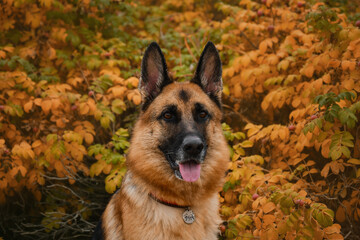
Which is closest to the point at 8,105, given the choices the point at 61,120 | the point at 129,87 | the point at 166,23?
the point at 61,120

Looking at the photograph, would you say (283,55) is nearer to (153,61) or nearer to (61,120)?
(153,61)

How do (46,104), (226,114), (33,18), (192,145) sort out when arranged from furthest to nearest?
(226,114), (33,18), (46,104), (192,145)

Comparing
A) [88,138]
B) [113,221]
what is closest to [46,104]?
[88,138]

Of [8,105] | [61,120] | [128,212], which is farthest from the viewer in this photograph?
[61,120]

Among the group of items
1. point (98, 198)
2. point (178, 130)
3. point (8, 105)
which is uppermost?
point (178, 130)

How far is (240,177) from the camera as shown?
3.44m

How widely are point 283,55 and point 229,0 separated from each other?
3340 mm

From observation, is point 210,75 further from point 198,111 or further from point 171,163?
point 171,163

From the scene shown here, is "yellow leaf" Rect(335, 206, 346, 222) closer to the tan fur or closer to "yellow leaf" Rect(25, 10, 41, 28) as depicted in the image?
the tan fur

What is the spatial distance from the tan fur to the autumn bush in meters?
0.49

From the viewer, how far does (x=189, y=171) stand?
2533 millimetres

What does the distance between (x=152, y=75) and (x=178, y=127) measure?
59 centimetres

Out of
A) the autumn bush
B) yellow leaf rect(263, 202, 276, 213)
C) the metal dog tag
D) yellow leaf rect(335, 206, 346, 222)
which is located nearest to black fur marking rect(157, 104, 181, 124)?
the metal dog tag

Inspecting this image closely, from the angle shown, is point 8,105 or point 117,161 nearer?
point 117,161
